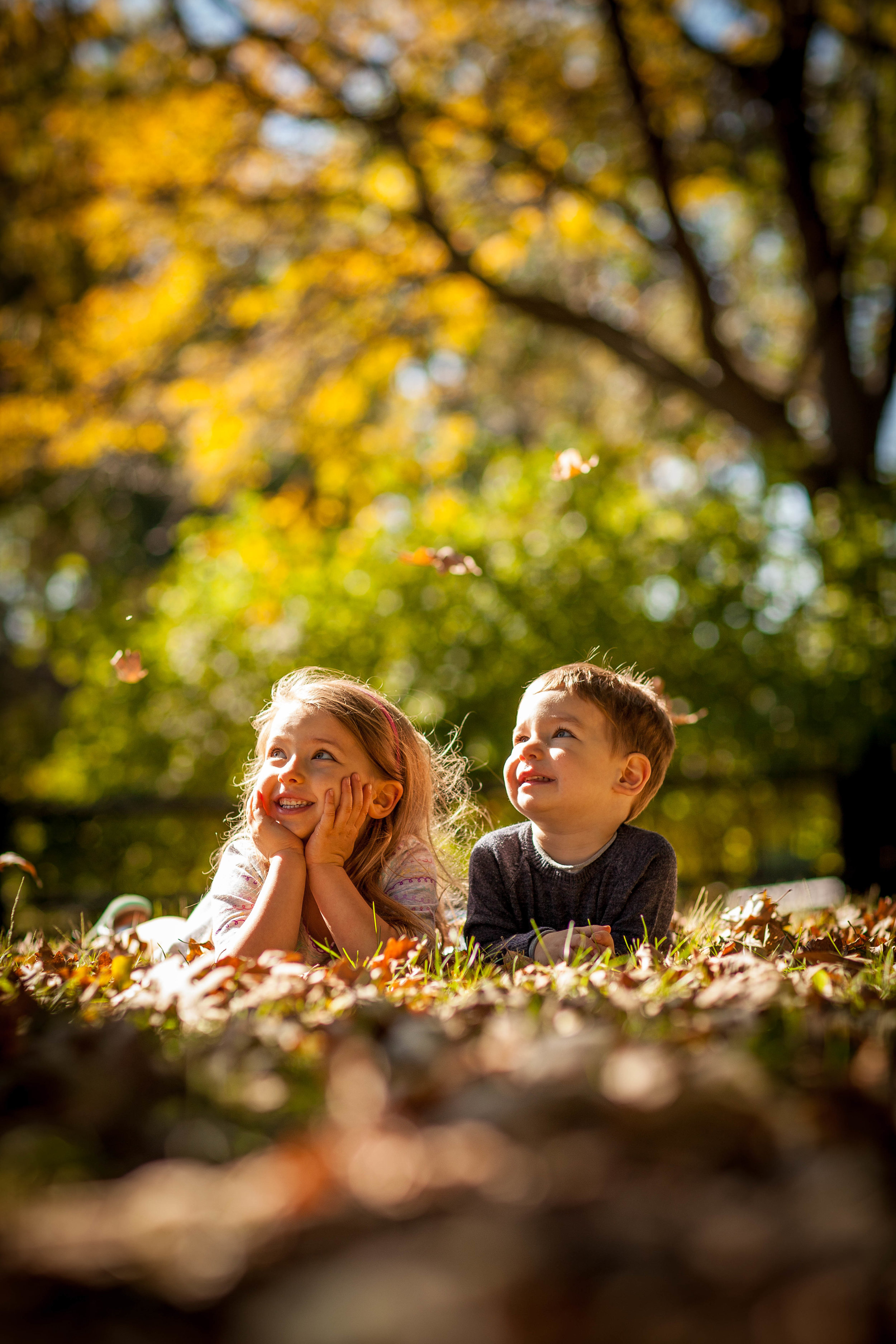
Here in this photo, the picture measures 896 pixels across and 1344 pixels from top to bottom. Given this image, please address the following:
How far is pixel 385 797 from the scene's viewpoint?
3051 millimetres

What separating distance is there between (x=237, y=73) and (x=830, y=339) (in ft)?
15.2

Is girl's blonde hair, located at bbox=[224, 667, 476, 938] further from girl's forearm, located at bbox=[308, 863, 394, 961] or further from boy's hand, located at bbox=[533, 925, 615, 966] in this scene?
boy's hand, located at bbox=[533, 925, 615, 966]

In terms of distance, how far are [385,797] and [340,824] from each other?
24cm

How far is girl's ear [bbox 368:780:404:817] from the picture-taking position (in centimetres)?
302

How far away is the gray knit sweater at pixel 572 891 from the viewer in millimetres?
2902

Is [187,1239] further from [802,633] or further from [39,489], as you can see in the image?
[39,489]

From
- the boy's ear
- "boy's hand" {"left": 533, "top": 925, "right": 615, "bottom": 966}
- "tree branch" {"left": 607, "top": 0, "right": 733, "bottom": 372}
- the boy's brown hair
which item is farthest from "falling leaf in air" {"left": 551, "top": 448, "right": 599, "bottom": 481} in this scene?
"tree branch" {"left": 607, "top": 0, "right": 733, "bottom": 372}

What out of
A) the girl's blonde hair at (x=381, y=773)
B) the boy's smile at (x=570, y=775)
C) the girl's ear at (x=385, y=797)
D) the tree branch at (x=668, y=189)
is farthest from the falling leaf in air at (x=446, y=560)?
the tree branch at (x=668, y=189)

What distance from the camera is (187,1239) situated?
89 centimetres

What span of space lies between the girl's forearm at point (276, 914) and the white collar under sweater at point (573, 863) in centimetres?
68

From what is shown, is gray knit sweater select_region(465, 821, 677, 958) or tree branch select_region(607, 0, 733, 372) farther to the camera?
tree branch select_region(607, 0, 733, 372)

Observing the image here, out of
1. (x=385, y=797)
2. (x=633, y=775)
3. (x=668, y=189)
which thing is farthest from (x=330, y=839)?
(x=668, y=189)

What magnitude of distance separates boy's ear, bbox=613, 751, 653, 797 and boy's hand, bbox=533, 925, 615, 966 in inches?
16.6

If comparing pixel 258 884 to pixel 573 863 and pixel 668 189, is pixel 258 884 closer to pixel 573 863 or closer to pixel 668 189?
pixel 573 863
